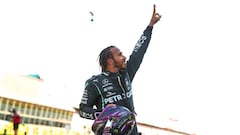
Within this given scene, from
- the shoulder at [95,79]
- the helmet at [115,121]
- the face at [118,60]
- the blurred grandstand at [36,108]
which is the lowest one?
the helmet at [115,121]

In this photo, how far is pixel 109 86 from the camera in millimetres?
3115

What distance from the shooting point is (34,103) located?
80.5 meters

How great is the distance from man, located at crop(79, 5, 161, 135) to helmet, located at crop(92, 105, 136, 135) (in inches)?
6.3

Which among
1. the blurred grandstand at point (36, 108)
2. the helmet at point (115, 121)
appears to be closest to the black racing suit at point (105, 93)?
the helmet at point (115, 121)

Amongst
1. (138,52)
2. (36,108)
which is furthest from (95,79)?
(36,108)

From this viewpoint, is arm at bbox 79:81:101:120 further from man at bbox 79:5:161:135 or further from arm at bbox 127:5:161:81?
arm at bbox 127:5:161:81

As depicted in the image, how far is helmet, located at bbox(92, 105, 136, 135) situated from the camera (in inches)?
110

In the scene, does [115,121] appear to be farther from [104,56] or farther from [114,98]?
[104,56]

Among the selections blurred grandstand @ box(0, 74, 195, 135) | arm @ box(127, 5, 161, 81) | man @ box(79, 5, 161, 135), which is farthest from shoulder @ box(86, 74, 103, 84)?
blurred grandstand @ box(0, 74, 195, 135)

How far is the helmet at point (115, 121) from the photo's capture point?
2.78 meters

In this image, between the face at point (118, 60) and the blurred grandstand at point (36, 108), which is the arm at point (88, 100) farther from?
the blurred grandstand at point (36, 108)

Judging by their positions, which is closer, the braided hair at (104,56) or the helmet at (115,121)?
the helmet at (115,121)

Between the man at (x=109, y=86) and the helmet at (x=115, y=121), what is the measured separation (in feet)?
0.53

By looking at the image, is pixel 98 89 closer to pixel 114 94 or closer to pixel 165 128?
pixel 114 94
